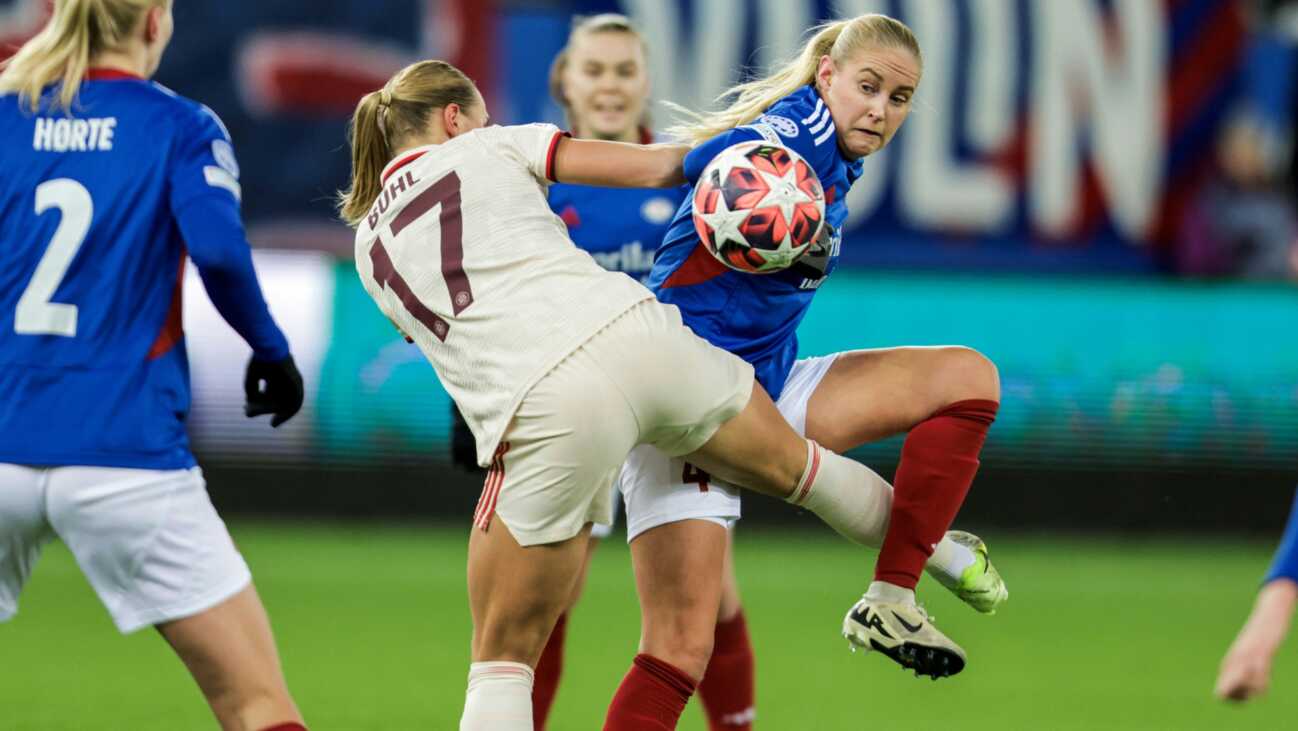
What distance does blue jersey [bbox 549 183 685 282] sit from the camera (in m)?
5.14

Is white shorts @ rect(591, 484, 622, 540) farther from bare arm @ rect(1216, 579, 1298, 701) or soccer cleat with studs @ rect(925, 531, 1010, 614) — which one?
bare arm @ rect(1216, 579, 1298, 701)

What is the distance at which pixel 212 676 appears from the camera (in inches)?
129

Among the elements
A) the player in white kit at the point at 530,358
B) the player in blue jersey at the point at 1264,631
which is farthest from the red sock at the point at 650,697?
the player in blue jersey at the point at 1264,631

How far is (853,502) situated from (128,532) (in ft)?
5.26

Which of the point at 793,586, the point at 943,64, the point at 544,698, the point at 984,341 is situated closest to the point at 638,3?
the point at 943,64

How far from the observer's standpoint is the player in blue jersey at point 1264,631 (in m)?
2.73

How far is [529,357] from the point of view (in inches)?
140

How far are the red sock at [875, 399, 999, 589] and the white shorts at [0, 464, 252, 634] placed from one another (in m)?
1.49

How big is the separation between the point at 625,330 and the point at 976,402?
37.7 inches

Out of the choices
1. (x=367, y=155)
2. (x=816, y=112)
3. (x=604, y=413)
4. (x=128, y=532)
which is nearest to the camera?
(x=128, y=532)

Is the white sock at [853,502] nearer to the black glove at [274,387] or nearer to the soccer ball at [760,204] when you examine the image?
the soccer ball at [760,204]

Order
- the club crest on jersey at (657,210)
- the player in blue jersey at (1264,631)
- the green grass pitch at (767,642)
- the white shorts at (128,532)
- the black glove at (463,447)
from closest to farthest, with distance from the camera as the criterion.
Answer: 1. the player in blue jersey at (1264,631)
2. the white shorts at (128,532)
3. the black glove at (463,447)
4. the club crest on jersey at (657,210)
5. the green grass pitch at (767,642)

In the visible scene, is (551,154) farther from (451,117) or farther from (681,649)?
(681,649)

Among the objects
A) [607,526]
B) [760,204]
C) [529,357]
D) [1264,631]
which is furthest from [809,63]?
[1264,631]
